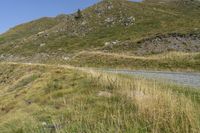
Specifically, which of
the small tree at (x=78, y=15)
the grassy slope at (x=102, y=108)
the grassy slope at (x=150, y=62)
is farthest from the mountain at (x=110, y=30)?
the grassy slope at (x=102, y=108)

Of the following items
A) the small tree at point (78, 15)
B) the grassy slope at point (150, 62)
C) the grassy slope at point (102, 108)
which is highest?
the small tree at point (78, 15)

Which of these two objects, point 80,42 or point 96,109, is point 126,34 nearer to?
point 80,42

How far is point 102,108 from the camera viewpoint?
10.4m

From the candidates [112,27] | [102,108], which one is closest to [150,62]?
[102,108]

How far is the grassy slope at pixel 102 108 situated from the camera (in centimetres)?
736

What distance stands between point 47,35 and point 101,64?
163 ft

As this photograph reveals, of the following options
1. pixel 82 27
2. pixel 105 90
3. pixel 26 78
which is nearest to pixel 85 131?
pixel 105 90

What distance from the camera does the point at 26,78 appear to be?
72.8 feet

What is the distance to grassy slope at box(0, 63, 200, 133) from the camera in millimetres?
7355

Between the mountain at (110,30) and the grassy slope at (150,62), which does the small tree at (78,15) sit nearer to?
the mountain at (110,30)

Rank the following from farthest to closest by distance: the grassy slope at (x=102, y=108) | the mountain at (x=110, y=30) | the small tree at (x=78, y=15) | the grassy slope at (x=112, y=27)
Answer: the small tree at (x=78, y=15) → the grassy slope at (x=112, y=27) → the mountain at (x=110, y=30) → the grassy slope at (x=102, y=108)

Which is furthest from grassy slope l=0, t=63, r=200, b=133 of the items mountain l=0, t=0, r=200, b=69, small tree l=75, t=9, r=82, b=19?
small tree l=75, t=9, r=82, b=19

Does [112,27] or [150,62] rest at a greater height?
[112,27]

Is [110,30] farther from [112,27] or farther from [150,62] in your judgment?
[150,62]
